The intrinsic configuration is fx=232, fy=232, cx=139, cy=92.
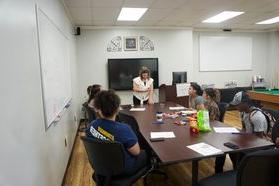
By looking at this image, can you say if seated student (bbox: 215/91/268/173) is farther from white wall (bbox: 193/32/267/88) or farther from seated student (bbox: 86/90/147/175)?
white wall (bbox: 193/32/267/88)

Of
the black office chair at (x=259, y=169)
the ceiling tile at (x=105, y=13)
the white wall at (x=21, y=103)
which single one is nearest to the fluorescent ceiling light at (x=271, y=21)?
the ceiling tile at (x=105, y=13)

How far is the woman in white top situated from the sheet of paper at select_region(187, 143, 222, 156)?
7.84 feet

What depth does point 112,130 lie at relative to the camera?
1.84 m

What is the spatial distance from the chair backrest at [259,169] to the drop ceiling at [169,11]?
326 cm

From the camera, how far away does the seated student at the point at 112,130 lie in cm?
185

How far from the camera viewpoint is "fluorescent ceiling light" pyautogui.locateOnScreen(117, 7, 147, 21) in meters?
4.52

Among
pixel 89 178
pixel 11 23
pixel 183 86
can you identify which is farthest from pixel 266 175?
pixel 183 86

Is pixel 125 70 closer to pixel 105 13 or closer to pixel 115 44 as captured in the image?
pixel 115 44

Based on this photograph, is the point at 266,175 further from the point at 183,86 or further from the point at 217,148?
the point at 183,86

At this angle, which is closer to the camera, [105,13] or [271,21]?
[105,13]

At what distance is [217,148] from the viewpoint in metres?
1.89

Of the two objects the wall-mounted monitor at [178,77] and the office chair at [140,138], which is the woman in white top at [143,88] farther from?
the wall-mounted monitor at [178,77]

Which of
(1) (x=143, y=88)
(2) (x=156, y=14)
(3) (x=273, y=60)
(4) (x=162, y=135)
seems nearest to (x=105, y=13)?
(2) (x=156, y=14)

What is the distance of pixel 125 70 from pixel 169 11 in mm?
2107
